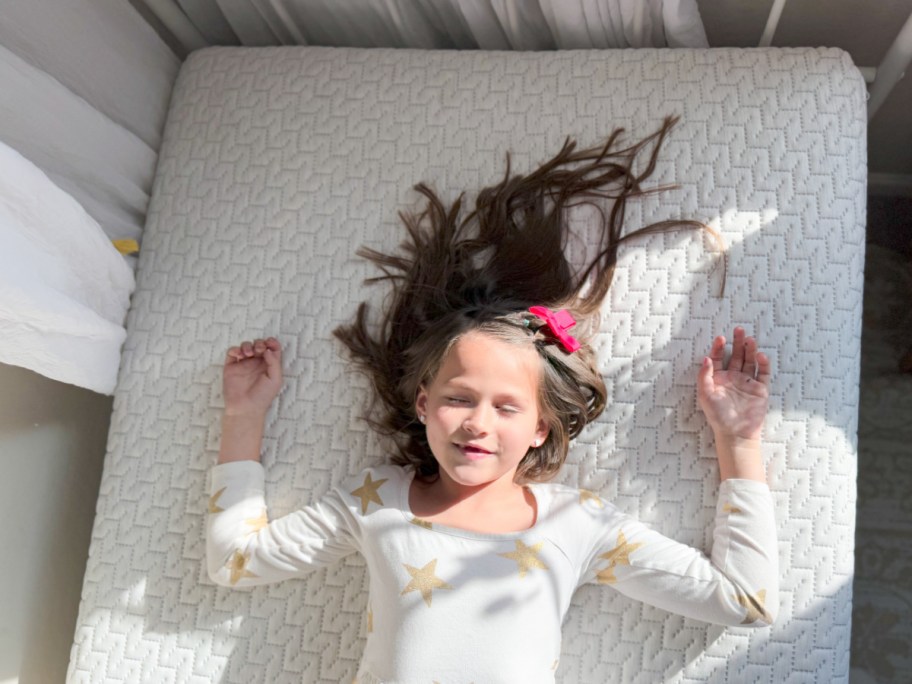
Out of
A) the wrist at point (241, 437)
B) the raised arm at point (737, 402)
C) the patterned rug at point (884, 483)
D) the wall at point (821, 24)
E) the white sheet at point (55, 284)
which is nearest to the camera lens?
the white sheet at point (55, 284)

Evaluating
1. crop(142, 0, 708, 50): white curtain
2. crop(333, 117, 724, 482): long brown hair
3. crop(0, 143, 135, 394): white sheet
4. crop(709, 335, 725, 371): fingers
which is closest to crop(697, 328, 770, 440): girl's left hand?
crop(709, 335, 725, 371): fingers

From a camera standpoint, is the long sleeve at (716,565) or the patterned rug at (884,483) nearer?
the long sleeve at (716,565)

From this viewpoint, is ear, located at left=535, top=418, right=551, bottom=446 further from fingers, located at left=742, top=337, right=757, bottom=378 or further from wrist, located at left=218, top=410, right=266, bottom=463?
wrist, located at left=218, top=410, right=266, bottom=463

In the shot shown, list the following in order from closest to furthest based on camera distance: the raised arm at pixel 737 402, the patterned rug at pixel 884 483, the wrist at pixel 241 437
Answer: the raised arm at pixel 737 402
the wrist at pixel 241 437
the patterned rug at pixel 884 483

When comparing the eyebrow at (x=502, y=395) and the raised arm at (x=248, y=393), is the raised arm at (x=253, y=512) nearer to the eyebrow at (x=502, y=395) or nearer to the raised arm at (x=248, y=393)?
the raised arm at (x=248, y=393)

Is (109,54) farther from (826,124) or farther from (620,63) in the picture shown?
(826,124)

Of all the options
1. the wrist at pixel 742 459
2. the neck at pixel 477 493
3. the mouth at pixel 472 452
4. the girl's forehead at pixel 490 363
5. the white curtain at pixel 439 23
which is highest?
the white curtain at pixel 439 23

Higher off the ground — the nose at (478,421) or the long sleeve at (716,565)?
the nose at (478,421)

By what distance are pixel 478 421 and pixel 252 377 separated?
39cm

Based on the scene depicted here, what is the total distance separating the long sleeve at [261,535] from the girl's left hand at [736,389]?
1.66 ft

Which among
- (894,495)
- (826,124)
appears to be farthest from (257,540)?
(894,495)

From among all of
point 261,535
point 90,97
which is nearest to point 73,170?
point 90,97

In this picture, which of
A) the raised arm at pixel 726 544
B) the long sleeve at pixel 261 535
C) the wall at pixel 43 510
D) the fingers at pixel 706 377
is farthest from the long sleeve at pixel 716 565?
the wall at pixel 43 510

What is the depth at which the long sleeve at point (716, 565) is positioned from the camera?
43.8 inches
